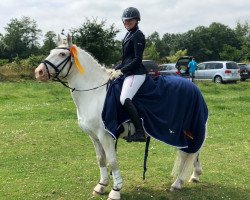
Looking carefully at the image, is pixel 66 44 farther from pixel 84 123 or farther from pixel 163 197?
pixel 163 197

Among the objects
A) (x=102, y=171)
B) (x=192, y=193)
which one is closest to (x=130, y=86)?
(x=102, y=171)

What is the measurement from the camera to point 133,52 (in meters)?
6.48

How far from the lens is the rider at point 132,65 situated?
20.6 ft

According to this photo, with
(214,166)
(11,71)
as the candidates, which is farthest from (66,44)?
(11,71)

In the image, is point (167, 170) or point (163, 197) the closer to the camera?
point (163, 197)

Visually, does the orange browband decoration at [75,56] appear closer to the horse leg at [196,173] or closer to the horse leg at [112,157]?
the horse leg at [112,157]

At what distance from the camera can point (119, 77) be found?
6.60m

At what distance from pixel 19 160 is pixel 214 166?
4.53m

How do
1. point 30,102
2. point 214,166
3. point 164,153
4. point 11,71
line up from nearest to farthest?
1. point 214,166
2. point 164,153
3. point 30,102
4. point 11,71

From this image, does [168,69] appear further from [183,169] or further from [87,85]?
[87,85]

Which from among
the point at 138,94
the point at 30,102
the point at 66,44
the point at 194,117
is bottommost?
the point at 30,102

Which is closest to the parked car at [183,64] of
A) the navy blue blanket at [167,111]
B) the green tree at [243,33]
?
the navy blue blanket at [167,111]

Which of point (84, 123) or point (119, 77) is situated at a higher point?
point (119, 77)

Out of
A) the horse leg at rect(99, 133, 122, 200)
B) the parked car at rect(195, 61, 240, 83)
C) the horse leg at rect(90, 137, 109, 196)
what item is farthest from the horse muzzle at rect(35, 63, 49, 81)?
the parked car at rect(195, 61, 240, 83)
